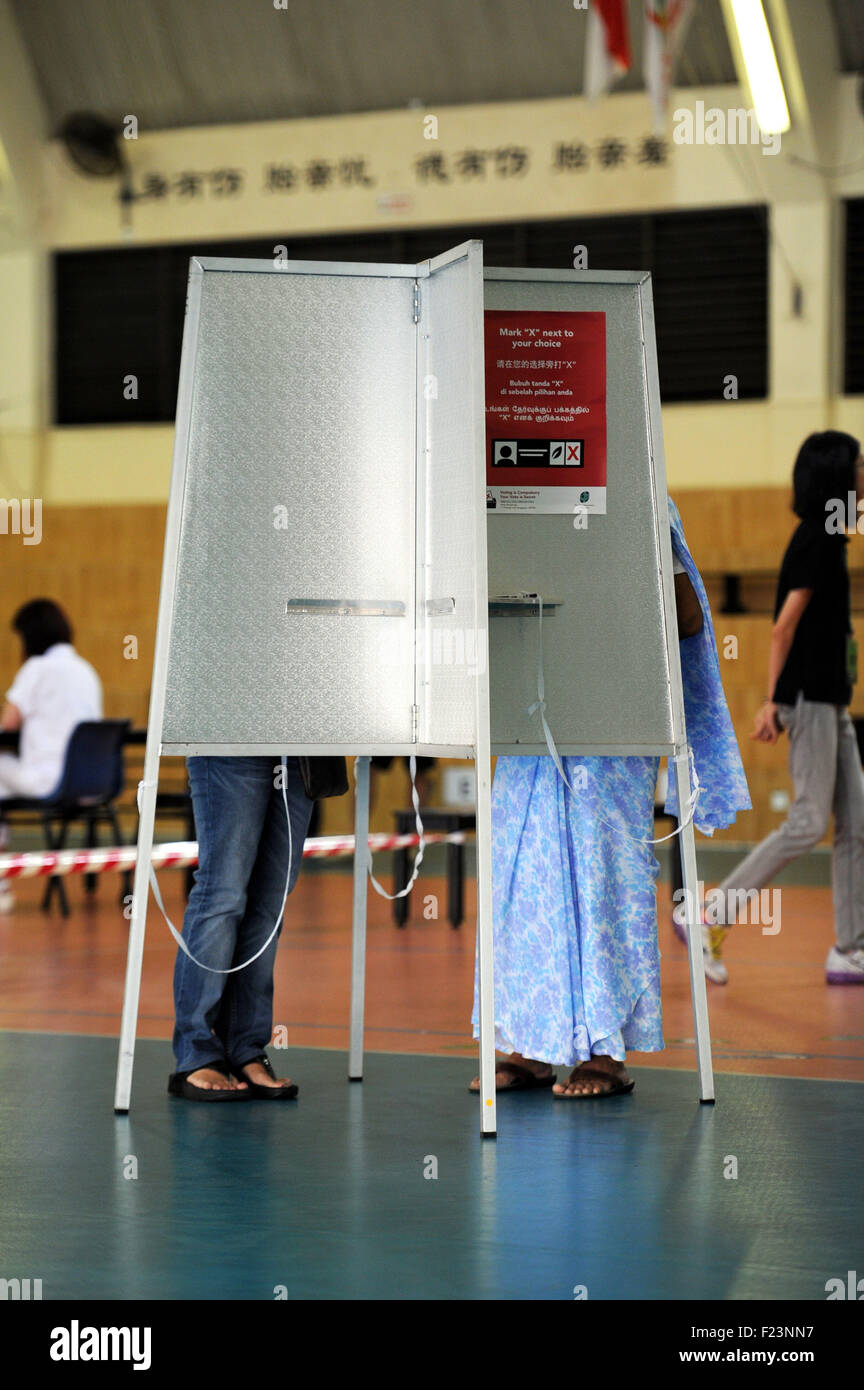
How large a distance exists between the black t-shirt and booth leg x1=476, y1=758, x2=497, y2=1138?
7.75ft

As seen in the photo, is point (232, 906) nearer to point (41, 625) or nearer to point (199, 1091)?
point (199, 1091)

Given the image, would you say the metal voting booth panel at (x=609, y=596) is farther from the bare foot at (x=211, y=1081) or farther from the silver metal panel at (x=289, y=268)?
the bare foot at (x=211, y=1081)

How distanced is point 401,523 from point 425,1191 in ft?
4.60

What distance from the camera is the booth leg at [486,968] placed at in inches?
125

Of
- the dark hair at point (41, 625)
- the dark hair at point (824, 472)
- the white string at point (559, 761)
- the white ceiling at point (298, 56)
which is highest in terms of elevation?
the white ceiling at point (298, 56)

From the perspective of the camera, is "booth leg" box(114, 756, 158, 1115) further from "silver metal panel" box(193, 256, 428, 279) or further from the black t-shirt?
the black t-shirt

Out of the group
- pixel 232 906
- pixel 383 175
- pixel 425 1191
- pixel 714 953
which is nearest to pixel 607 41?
pixel 383 175

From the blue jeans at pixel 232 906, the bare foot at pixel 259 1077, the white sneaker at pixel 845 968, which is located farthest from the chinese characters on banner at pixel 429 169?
the bare foot at pixel 259 1077

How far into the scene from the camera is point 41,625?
8.12 metres

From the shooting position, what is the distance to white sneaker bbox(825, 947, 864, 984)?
17.7 ft

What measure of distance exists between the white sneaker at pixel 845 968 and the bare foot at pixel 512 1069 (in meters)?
1.86

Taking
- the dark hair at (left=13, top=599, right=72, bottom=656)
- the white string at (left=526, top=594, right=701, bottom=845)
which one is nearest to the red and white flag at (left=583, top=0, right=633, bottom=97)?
the dark hair at (left=13, top=599, right=72, bottom=656)

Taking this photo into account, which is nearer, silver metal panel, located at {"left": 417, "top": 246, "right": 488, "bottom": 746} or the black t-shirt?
silver metal panel, located at {"left": 417, "top": 246, "right": 488, "bottom": 746}
